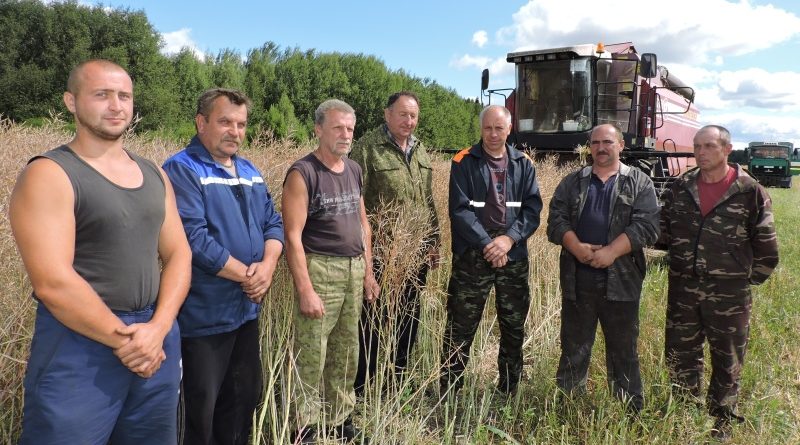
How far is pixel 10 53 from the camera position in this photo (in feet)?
72.5

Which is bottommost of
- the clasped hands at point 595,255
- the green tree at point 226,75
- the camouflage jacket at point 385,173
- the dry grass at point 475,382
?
the dry grass at point 475,382

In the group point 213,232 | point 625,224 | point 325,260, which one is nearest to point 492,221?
point 625,224

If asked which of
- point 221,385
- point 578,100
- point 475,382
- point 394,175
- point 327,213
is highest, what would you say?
point 578,100

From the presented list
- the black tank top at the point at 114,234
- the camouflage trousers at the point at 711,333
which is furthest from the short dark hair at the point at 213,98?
the camouflage trousers at the point at 711,333

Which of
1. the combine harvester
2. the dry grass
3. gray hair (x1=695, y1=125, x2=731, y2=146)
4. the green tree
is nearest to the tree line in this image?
the green tree

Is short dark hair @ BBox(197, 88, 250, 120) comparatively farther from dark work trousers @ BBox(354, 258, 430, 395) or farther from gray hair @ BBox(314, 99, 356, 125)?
dark work trousers @ BBox(354, 258, 430, 395)

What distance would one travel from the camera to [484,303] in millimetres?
3225

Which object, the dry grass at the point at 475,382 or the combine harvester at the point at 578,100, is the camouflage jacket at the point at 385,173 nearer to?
the dry grass at the point at 475,382

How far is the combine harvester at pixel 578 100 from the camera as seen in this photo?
30.7 ft

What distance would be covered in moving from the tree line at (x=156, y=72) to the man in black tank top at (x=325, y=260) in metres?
15.5

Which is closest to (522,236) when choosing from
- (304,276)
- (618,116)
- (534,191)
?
(534,191)

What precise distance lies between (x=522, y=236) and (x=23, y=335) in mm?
2539

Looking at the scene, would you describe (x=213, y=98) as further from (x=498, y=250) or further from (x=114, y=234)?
(x=498, y=250)

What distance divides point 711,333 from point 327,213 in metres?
2.23
